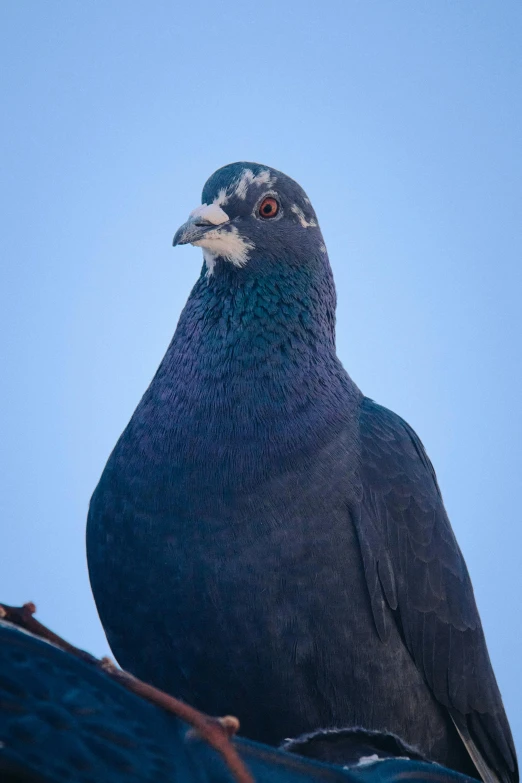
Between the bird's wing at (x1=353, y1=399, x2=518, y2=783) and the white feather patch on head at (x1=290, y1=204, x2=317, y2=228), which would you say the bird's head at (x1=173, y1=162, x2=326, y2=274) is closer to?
the white feather patch on head at (x1=290, y1=204, x2=317, y2=228)

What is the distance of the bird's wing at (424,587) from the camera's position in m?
2.85

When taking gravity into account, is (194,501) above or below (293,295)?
below

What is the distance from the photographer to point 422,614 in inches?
116

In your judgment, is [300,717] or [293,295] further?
[293,295]

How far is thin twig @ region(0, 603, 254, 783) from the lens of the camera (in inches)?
45.4

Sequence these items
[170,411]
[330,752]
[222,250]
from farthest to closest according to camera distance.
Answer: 1. [222,250]
2. [170,411]
3. [330,752]

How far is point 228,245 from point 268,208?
26 cm

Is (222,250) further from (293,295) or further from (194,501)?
(194,501)

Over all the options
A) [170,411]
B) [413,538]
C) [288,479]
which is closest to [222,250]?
[170,411]

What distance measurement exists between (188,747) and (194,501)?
1494 millimetres

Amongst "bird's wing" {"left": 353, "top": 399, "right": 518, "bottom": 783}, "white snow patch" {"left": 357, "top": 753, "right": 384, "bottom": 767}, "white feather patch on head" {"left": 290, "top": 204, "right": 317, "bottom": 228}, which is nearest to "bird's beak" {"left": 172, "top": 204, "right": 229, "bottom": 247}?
"white feather patch on head" {"left": 290, "top": 204, "right": 317, "bottom": 228}

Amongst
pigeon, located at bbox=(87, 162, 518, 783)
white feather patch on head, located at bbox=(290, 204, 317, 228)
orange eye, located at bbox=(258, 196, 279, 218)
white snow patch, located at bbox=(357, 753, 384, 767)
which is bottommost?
white snow patch, located at bbox=(357, 753, 384, 767)

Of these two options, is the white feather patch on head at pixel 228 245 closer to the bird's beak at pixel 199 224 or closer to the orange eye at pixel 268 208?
the bird's beak at pixel 199 224

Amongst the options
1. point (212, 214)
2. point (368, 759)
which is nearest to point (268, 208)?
point (212, 214)
